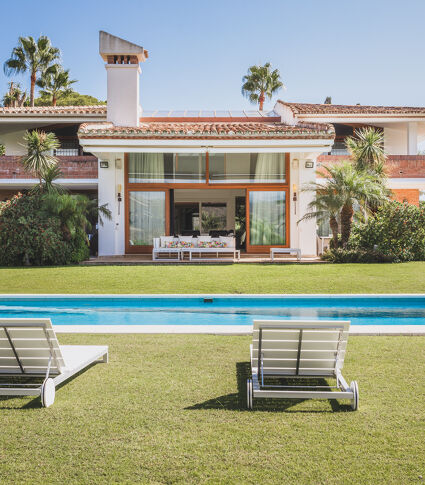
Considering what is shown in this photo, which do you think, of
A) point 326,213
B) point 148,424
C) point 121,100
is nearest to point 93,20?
point 121,100

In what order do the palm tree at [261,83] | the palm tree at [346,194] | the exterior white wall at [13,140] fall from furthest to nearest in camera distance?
the palm tree at [261,83], the exterior white wall at [13,140], the palm tree at [346,194]

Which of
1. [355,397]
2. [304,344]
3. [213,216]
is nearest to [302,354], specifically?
[304,344]

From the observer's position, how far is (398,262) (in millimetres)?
14203

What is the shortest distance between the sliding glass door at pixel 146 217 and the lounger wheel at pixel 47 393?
1283 cm

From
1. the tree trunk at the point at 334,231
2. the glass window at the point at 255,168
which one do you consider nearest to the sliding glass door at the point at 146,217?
the glass window at the point at 255,168

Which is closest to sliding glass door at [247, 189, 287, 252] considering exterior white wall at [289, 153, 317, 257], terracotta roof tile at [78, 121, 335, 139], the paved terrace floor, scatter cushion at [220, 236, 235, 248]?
exterior white wall at [289, 153, 317, 257]

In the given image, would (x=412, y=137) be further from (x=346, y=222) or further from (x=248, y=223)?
(x=248, y=223)

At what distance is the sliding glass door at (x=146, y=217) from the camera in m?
16.8

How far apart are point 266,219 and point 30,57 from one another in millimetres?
23296

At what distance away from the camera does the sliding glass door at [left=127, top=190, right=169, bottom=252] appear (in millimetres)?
16844

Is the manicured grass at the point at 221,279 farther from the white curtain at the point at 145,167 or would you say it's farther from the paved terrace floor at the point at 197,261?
the white curtain at the point at 145,167

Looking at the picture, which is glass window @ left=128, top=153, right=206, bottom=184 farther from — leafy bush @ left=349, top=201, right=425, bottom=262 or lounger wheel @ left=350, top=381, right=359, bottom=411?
lounger wheel @ left=350, top=381, right=359, bottom=411

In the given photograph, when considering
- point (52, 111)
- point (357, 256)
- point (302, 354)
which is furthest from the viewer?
point (52, 111)

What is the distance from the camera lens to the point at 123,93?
18.2m
